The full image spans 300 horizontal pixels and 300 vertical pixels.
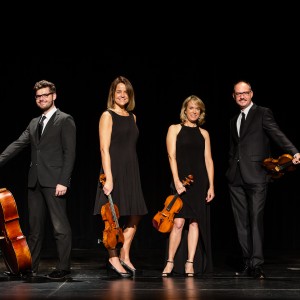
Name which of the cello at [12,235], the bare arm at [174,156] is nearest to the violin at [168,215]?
the bare arm at [174,156]

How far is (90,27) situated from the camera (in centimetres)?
688

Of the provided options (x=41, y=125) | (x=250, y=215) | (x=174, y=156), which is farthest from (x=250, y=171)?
(x=41, y=125)

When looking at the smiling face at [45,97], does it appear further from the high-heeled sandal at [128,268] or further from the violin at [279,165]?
the violin at [279,165]

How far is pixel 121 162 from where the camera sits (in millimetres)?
4980

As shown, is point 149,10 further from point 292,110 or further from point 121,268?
point 121,268

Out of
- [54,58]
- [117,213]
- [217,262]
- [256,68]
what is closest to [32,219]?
[117,213]

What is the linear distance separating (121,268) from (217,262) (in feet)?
4.31

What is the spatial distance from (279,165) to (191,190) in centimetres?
67

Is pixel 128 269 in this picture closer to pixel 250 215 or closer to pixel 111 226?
pixel 111 226

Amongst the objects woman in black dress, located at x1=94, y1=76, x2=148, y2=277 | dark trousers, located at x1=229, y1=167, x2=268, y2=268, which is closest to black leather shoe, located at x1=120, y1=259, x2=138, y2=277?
woman in black dress, located at x1=94, y1=76, x2=148, y2=277

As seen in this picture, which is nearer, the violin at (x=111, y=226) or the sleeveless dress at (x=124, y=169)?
the violin at (x=111, y=226)

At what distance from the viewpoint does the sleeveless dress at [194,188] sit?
5145mm

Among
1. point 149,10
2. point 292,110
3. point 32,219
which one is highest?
point 149,10

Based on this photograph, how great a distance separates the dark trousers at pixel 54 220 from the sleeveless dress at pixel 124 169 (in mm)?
295
